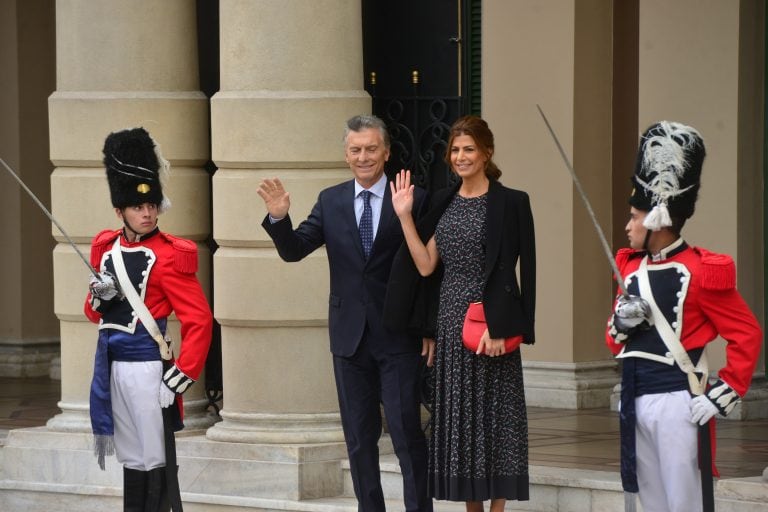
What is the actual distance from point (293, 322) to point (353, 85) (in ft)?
4.22

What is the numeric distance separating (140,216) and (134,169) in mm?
217

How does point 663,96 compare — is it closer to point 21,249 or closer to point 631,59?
point 631,59

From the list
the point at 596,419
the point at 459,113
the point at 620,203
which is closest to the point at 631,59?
the point at 620,203

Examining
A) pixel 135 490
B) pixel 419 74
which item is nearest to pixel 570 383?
pixel 419 74

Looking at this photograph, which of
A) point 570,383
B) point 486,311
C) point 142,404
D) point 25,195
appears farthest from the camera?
point 25,195

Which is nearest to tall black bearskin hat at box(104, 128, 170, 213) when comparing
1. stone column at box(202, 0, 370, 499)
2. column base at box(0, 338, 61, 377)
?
stone column at box(202, 0, 370, 499)

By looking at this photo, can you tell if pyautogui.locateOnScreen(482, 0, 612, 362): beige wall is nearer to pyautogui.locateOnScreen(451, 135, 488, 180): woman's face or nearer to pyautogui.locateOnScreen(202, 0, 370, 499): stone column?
pyautogui.locateOnScreen(202, 0, 370, 499): stone column

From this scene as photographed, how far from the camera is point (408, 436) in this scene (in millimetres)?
8211

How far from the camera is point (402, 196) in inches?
316

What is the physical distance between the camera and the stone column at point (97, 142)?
413 inches

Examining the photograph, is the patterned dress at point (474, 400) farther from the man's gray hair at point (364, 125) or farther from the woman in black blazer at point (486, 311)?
the man's gray hair at point (364, 125)

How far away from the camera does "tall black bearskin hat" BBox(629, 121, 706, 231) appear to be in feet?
22.6

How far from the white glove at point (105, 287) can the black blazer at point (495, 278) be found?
3.90 feet

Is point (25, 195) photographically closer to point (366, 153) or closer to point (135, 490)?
point (135, 490)
